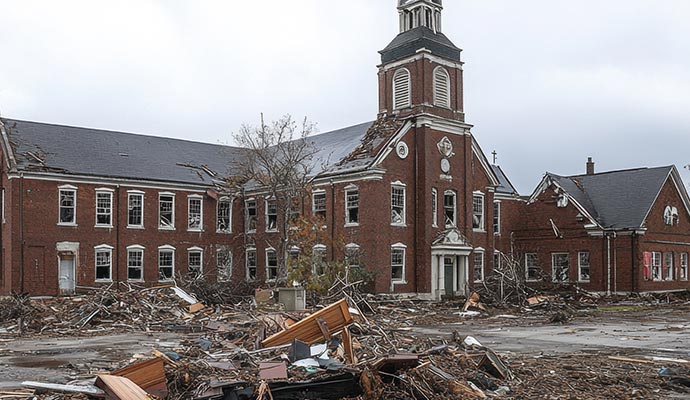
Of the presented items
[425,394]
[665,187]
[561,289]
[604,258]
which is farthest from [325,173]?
[425,394]

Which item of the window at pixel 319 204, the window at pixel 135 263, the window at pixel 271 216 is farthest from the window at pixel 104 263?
the window at pixel 319 204

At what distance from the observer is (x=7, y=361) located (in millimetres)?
15938

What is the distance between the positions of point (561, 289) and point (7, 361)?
29952mm

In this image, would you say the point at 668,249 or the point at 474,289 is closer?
the point at 474,289

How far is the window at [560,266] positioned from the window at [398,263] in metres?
12.1

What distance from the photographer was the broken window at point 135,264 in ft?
125

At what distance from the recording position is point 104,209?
37.2 m

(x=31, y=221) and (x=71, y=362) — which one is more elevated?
(x=31, y=221)

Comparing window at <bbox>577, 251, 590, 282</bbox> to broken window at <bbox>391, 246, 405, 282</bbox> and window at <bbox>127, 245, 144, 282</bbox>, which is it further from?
window at <bbox>127, 245, 144, 282</bbox>

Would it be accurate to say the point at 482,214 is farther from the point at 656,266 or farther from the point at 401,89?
the point at 656,266

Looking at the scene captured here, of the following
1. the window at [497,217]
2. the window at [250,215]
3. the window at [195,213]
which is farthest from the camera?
the window at [497,217]

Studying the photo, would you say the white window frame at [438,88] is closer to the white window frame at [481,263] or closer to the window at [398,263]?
the window at [398,263]

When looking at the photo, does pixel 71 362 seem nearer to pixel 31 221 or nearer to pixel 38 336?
pixel 38 336

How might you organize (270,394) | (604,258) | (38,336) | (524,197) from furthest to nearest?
(524,197) → (604,258) → (38,336) → (270,394)
